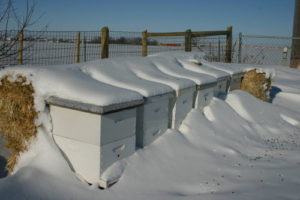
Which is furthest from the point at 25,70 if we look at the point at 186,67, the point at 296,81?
the point at 296,81

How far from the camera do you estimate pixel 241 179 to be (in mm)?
3258

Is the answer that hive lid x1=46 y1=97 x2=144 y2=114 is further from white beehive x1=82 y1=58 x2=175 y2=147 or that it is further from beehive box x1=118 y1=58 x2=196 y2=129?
beehive box x1=118 y1=58 x2=196 y2=129

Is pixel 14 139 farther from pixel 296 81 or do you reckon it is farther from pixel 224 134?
pixel 296 81

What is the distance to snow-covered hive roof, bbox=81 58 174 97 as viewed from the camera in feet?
12.4

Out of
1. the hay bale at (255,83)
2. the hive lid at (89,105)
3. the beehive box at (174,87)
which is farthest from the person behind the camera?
the hay bale at (255,83)

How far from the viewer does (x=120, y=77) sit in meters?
4.17

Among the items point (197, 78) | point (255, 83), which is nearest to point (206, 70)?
point (197, 78)

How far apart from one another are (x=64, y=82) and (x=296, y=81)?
8.54 m

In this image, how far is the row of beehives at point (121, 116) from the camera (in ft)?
10.4

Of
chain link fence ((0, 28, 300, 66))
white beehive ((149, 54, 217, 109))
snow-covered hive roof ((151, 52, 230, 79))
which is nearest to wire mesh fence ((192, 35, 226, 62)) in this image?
chain link fence ((0, 28, 300, 66))

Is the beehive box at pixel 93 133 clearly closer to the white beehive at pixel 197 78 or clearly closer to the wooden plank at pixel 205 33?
the white beehive at pixel 197 78

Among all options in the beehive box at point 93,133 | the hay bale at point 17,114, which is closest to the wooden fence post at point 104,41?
the hay bale at point 17,114

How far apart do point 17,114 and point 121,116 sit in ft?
4.03

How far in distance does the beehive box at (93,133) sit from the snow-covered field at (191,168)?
10cm
